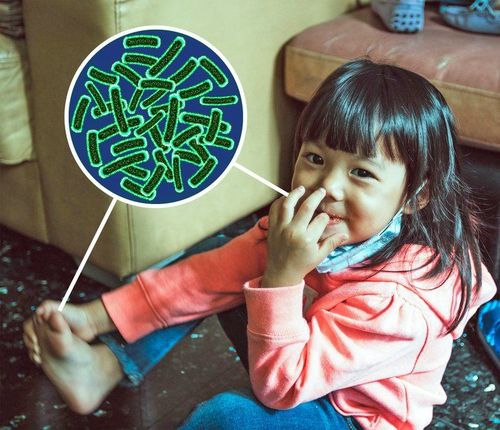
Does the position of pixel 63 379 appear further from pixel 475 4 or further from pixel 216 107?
pixel 475 4

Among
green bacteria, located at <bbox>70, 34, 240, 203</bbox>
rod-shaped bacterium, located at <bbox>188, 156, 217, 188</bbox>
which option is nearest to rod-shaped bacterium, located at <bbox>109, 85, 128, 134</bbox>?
green bacteria, located at <bbox>70, 34, 240, 203</bbox>

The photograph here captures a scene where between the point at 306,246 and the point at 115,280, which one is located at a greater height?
the point at 306,246

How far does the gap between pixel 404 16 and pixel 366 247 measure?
25.9 inches

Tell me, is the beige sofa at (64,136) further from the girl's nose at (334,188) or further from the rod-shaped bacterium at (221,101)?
the girl's nose at (334,188)

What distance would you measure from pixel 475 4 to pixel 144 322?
835 millimetres

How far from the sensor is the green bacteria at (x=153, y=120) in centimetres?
91

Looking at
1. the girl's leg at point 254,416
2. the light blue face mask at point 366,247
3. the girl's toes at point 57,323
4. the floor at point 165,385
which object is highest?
the light blue face mask at point 366,247

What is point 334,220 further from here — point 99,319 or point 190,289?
point 99,319

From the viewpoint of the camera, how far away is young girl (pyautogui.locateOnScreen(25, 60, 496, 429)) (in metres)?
0.85

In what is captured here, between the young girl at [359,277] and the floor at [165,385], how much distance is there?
0.19 m

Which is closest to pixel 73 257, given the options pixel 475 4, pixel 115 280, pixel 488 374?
pixel 115 280

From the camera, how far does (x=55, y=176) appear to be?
1.37 m

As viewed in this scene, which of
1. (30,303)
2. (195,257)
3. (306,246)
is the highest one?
(306,246)

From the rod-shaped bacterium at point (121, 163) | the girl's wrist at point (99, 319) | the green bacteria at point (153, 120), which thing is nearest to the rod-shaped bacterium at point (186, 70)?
the green bacteria at point (153, 120)
